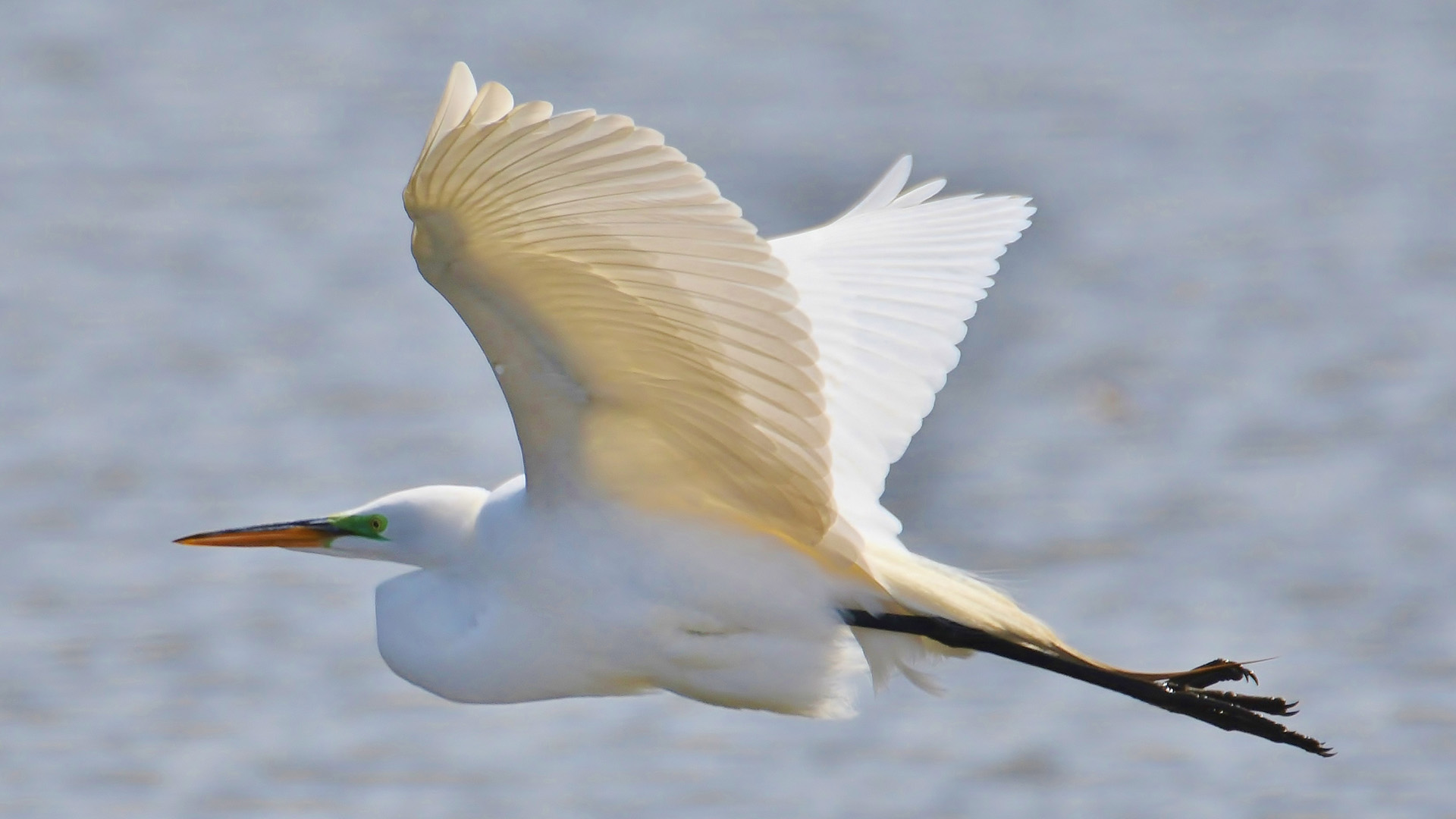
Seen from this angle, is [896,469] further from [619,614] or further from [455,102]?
[455,102]

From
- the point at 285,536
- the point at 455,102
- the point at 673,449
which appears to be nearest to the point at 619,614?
the point at 673,449

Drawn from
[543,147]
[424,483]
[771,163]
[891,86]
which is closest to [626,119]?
[543,147]

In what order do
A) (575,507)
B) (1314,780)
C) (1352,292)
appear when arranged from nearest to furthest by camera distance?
(575,507) < (1314,780) < (1352,292)

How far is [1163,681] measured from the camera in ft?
12.5

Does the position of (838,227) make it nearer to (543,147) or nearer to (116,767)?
(543,147)

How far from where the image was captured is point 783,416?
3.24 meters

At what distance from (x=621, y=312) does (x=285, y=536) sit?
3.24ft

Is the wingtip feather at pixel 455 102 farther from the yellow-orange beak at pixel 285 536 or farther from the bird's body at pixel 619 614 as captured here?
the yellow-orange beak at pixel 285 536

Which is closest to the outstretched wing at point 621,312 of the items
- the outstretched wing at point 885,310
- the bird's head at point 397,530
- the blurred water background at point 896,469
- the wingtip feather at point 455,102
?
the wingtip feather at point 455,102

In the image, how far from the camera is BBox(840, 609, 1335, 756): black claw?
12.0ft

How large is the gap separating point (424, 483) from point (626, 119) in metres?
4.40

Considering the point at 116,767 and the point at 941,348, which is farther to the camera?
the point at 116,767

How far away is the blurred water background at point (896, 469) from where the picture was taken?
19.7ft

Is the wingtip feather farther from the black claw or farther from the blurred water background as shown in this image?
the blurred water background
